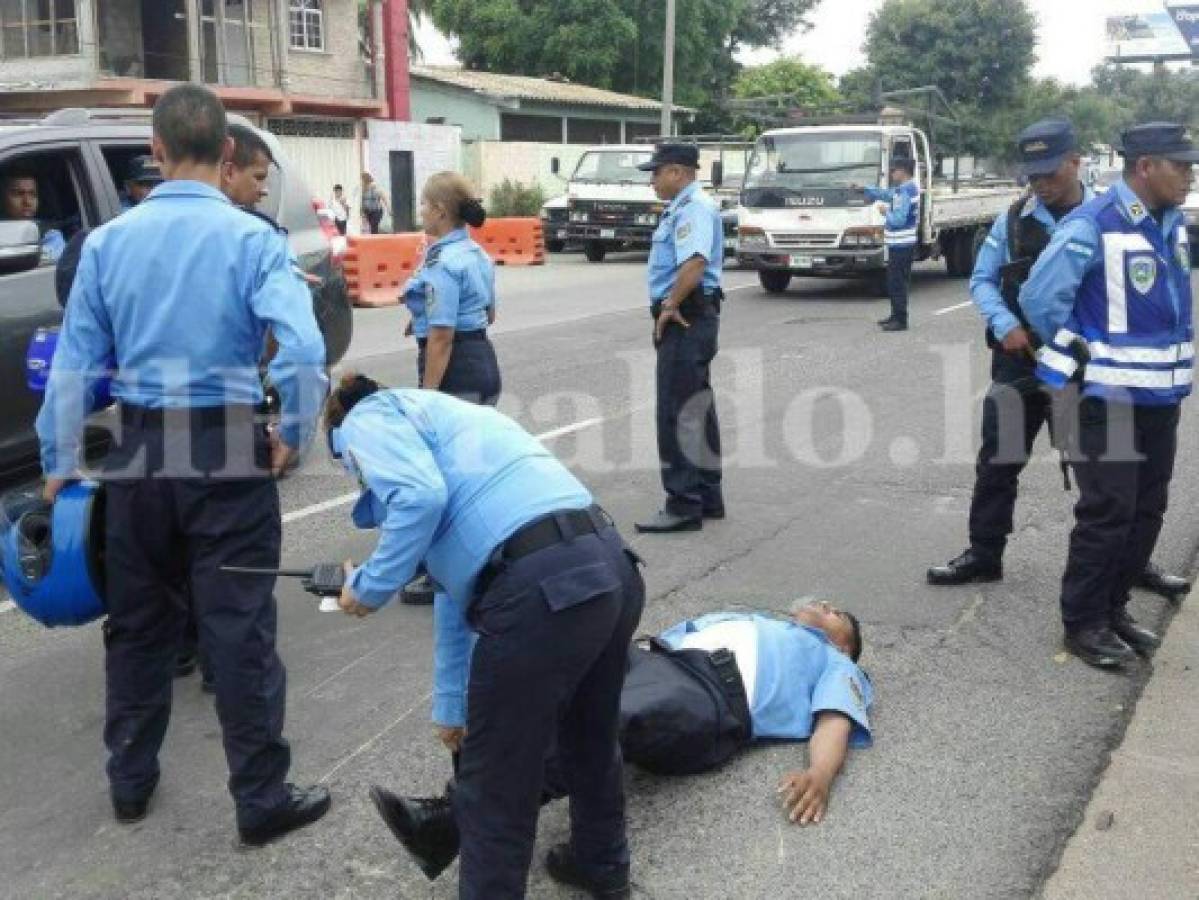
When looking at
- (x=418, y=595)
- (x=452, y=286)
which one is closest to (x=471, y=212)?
(x=452, y=286)

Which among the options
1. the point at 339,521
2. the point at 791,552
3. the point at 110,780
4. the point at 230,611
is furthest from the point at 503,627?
the point at 339,521

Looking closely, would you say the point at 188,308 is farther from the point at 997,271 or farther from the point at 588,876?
the point at 997,271

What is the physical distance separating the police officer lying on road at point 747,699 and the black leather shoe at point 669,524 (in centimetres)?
203

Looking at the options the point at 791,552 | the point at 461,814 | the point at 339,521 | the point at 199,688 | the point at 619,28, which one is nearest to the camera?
the point at 461,814

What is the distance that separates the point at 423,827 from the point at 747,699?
1171 millimetres

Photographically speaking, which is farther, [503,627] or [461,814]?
[461,814]

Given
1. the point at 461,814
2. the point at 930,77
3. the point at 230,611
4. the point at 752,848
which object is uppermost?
the point at 930,77

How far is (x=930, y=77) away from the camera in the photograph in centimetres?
5081

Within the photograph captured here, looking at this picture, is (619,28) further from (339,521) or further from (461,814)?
(461,814)

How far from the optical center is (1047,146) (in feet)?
16.0

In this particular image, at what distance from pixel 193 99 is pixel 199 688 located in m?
2.09

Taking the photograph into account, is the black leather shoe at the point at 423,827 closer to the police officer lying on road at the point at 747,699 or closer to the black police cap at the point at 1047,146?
the police officer lying on road at the point at 747,699

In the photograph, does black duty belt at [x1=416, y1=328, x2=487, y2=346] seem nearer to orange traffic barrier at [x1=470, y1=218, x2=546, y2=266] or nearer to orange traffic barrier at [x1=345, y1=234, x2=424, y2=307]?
orange traffic barrier at [x1=345, y1=234, x2=424, y2=307]

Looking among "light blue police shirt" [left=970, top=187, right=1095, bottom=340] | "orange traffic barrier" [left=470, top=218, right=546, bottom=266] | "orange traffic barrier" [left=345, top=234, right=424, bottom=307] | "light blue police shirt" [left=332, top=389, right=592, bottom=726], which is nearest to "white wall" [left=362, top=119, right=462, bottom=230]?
"orange traffic barrier" [left=470, top=218, right=546, bottom=266]
